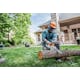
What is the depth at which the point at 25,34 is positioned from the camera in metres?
4.51

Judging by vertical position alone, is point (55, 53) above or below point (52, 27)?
below

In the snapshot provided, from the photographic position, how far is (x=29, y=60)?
4.43 m

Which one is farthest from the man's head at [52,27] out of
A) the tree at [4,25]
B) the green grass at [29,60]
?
the tree at [4,25]

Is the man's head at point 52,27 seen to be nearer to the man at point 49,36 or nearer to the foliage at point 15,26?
the man at point 49,36

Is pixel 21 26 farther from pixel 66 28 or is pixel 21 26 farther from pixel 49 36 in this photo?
pixel 66 28

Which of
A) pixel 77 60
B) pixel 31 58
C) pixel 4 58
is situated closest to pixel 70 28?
pixel 77 60

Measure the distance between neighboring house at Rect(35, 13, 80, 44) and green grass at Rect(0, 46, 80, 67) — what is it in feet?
0.50

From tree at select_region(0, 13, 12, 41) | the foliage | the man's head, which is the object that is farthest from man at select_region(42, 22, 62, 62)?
tree at select_region(0, 13, 12, 41)

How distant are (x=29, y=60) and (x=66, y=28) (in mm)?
827

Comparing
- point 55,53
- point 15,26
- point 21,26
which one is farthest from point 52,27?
point 15,26

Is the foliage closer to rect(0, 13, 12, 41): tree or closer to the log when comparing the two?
rect(0, 13, 12, 41): tree

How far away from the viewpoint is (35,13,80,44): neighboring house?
4.42 m

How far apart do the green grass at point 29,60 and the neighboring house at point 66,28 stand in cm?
15
